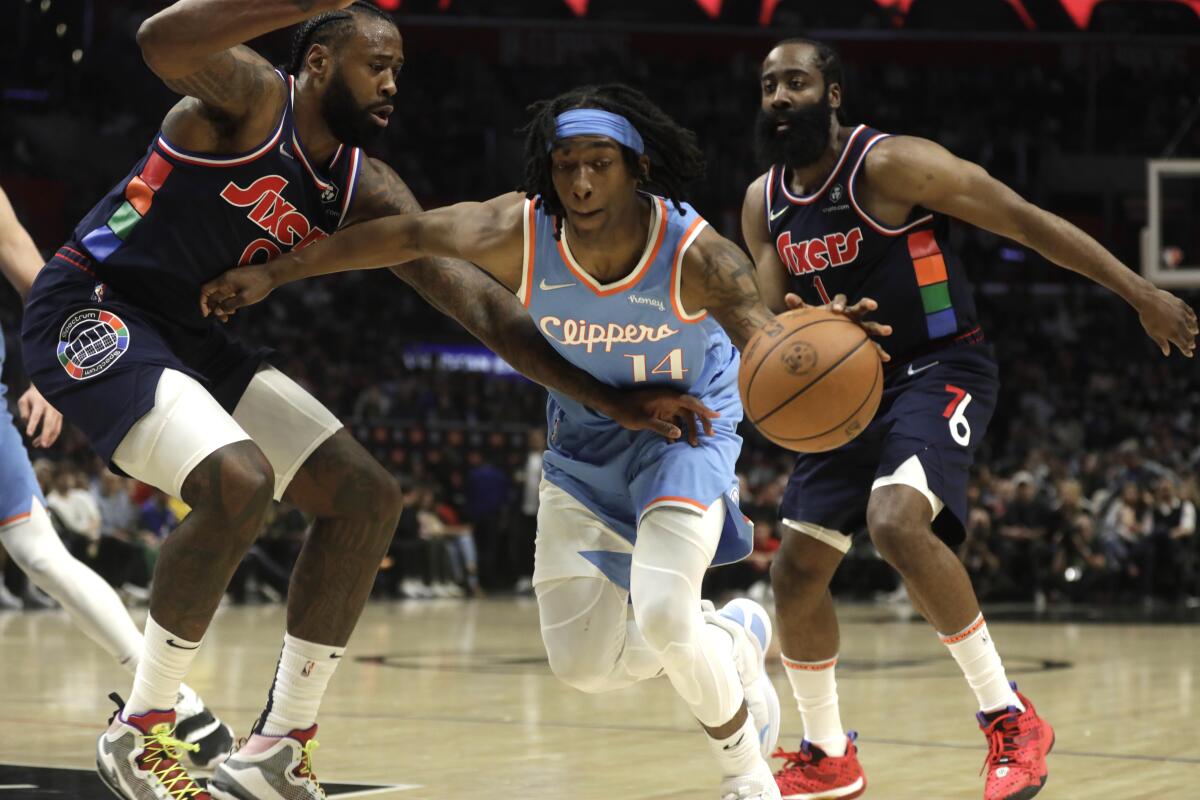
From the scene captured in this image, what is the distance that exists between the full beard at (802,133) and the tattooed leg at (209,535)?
203 cm

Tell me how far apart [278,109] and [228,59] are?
0.97 ft

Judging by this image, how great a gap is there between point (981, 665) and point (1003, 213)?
4.50 ft

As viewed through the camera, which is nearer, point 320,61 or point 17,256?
point 320,61

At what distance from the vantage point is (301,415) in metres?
4.77

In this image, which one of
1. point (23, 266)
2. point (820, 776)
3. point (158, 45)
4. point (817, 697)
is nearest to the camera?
point (158, 45)

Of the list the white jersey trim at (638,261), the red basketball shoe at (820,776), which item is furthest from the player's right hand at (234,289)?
the red basketball shoe at (820,776)

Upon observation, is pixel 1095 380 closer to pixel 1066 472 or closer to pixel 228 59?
pixel 1066 472

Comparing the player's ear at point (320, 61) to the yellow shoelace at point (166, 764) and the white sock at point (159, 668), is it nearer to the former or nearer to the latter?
the white sock at point (159, 668)

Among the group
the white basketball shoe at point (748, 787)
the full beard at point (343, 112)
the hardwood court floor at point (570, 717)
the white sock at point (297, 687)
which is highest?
the full beard at point (343, 112)

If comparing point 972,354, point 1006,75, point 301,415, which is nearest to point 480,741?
point 301,415

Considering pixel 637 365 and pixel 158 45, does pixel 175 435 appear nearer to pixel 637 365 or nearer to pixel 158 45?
pixel 158 45

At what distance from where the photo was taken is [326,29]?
471 centimetres

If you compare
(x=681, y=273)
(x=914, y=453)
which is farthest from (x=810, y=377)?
(x=914, y=453)

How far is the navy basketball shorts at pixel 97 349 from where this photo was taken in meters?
4.36
